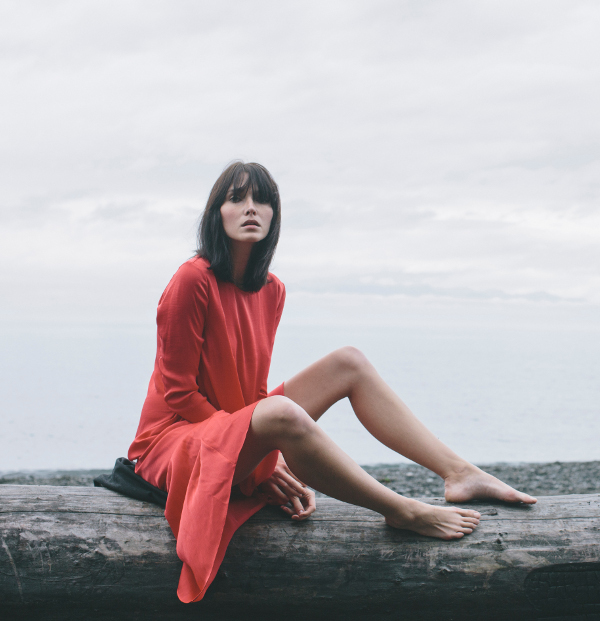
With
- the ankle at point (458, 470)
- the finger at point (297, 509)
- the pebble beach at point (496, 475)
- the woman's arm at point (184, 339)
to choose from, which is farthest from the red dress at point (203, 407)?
the pebble beach at point (496, 475)

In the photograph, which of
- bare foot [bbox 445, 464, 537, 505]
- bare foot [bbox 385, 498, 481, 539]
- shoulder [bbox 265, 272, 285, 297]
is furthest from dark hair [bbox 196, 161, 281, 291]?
bare foot [bbox 445, 464, 537, 505]

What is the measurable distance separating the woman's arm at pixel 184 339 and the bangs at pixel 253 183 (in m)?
0.44

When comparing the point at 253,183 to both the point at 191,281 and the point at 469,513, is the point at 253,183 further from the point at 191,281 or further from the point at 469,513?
the point at 469,513

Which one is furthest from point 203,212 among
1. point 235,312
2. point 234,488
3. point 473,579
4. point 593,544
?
point 593,544

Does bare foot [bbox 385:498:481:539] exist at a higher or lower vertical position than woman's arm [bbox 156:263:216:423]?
lower

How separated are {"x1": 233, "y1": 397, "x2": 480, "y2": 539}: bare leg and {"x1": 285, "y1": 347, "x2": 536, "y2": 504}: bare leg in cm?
36

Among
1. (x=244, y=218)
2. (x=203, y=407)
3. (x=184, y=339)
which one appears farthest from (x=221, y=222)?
(x=203, y=407)

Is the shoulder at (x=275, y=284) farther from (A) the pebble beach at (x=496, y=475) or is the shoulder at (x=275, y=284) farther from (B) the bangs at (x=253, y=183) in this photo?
(A) the pebble beach at (x=496, y=475)

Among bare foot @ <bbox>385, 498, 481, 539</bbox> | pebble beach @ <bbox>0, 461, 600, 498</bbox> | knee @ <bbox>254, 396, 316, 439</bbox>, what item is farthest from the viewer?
pebble beach @ <bbox>0, 461, 600, 498</bbox>

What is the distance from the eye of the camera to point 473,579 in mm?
2387

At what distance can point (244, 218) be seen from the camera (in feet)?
8.85

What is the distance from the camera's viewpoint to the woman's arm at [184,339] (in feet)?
8.27

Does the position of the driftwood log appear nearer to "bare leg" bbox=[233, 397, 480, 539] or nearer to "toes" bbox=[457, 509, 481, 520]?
"toes" bbox=[457, 509, 481, 520]

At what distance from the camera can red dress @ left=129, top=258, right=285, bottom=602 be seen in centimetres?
222
